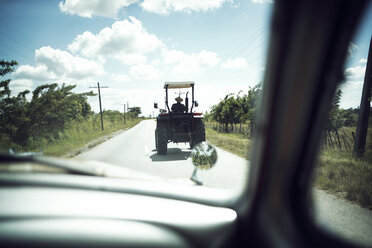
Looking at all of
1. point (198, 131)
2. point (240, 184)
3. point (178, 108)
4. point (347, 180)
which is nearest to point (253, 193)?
point (240, 184)

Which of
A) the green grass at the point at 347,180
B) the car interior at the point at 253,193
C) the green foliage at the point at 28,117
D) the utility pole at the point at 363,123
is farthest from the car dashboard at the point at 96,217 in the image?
the utility pole at the point at 363,123

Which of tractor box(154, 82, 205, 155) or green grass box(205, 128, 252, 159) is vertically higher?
tractor box(154, 82, 205, 155)

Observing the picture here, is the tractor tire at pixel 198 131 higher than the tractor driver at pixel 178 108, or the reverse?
the tractor driver at pixel 178 108

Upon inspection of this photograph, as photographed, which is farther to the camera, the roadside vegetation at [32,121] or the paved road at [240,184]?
the roadside vegetation at [32,121]

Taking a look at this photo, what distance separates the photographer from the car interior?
0.99m

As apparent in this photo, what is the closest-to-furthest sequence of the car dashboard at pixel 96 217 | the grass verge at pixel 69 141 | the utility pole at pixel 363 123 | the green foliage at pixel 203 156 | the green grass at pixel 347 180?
the car dashboard at pixel 96 217
the green foliage at pixel 203 156
the green grass at pixel 347 180
the grass verge at pixel 69 141
the utility pole at pixel 363 123

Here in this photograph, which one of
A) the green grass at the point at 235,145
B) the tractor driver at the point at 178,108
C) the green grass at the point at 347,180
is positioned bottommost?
the green grass at the point at 235,145

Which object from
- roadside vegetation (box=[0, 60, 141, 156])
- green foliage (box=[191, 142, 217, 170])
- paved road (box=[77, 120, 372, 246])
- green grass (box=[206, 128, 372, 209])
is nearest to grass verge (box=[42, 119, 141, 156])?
roadside vegetation (box=[0, 60, 141, 156])

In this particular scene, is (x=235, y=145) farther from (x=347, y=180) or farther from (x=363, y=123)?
(x=347, y=180)

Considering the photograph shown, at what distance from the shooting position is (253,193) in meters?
1.37

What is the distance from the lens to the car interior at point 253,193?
987 millimetres

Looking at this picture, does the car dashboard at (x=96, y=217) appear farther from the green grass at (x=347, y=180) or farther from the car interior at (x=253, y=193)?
the green grass at (x=347, y=180)

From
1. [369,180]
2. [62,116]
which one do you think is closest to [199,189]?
[369,180]

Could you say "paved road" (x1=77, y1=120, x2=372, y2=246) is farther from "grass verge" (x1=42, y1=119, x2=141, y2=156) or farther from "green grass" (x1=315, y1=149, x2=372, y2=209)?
"grass verge" (x1=42, y1=119, x2=141, y2=156)
